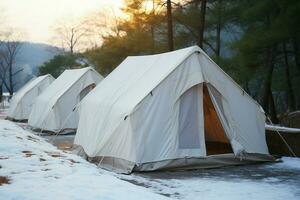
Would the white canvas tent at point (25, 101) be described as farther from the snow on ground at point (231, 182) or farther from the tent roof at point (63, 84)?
the snow on ground at point (231, 182)

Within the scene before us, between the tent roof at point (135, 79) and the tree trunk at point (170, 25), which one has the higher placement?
the tree trunk at point (170, 25)

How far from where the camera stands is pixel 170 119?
10.4 m

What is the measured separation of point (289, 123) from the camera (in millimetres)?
15531

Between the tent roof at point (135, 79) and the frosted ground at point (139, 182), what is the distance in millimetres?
1986

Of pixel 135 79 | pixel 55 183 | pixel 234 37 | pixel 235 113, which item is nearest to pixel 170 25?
pixel 234 37

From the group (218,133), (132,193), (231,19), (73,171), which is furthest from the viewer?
(231,19)

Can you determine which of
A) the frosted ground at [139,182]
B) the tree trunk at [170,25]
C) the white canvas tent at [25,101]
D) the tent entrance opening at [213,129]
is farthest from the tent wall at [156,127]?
the white canvas tent at [25,101]

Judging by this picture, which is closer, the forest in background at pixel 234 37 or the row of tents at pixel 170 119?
the row of tents at pixel 170 119

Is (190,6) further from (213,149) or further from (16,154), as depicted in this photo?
(16,154)

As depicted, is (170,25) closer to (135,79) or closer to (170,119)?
(135,79)

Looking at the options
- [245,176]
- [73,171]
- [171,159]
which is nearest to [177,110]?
[171,159]

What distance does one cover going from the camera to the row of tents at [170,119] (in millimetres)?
10062

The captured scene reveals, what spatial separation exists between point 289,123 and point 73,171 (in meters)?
9.21

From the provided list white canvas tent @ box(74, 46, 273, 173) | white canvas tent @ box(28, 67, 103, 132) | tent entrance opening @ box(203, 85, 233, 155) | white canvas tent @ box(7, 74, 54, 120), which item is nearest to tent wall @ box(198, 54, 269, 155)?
white canvas tent @ box(74, 46, 273, 173)
